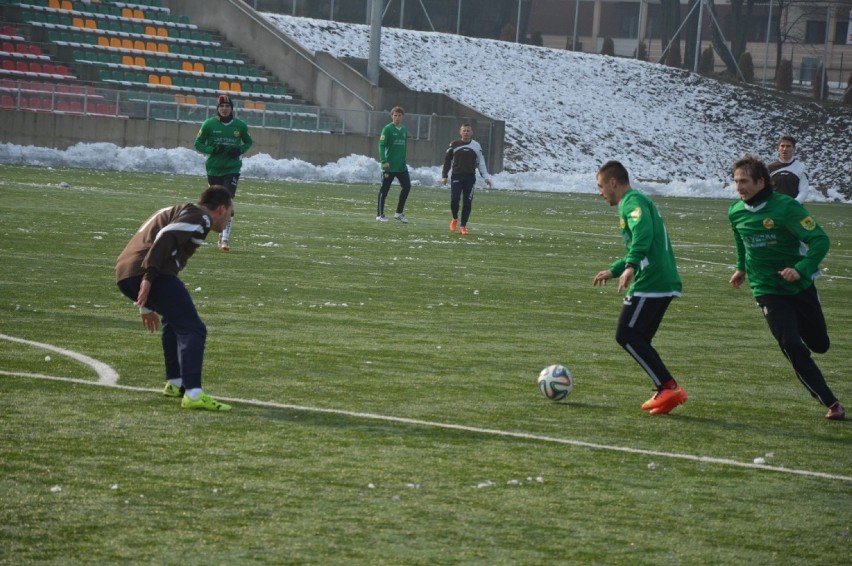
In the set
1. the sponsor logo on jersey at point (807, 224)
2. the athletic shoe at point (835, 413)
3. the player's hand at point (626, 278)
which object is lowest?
the athletic shoe at point (835, 413)

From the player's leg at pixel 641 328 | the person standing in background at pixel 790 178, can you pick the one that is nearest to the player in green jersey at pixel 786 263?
the player's leg at pixel 641 328

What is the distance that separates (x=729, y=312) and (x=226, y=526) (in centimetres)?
1004

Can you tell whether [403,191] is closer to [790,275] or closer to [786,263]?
[786,263]

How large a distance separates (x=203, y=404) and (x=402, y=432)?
3.96 feet

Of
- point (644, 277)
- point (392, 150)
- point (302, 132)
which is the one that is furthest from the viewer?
point (302, 132)

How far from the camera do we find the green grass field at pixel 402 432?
230 inches

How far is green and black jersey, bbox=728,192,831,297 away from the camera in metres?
8.99

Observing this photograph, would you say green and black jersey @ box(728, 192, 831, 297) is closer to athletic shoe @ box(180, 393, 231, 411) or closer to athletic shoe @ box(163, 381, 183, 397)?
athletic shoe @ box(180, 393, 231, 411)

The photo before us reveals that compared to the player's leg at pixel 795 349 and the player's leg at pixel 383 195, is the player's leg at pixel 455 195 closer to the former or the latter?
the player's leg at pixel 383 195

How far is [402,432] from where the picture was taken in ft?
26.0

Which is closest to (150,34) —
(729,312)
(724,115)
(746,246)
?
(724,115)

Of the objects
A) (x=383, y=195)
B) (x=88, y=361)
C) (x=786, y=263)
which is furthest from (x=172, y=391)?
(x=383, y=195)

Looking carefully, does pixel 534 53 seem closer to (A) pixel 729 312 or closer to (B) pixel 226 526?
(A) pixel 729 312

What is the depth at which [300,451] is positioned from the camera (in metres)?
7.31
